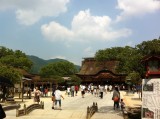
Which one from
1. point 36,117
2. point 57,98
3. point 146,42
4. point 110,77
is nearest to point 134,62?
point 146,42

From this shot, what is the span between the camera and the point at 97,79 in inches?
3516

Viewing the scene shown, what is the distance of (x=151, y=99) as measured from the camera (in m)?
14.3

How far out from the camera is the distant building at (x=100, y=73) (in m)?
87.1

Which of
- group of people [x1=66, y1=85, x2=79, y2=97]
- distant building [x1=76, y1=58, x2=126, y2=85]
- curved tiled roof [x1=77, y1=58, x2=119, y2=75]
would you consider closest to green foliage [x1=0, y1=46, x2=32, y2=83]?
distant building [x1=76, y1=58, x2=126, y2=85]

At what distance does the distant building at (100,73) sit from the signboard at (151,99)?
69.9m

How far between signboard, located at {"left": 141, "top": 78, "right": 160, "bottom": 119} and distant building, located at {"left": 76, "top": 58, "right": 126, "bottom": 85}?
229 ft

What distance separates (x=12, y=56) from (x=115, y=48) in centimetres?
2789

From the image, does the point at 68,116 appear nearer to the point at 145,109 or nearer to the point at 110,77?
the point at 145,109

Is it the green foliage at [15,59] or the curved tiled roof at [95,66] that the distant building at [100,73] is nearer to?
the curved tiled roof at [95,66]

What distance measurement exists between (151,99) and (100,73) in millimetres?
74460

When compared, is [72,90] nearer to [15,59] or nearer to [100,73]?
[100,73]

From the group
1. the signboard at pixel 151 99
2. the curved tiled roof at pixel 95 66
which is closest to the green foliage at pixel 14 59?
the curved tiled roof at pixel 95 66

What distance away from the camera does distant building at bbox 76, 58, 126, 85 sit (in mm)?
87125

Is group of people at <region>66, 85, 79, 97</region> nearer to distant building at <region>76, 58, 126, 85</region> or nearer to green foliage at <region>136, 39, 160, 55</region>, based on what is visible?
green foliage at <region>136, 39, 160, 55</region>
